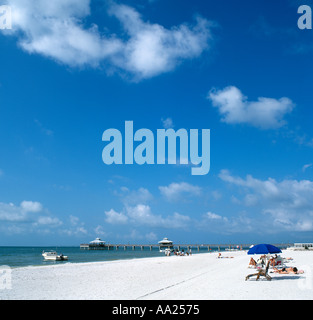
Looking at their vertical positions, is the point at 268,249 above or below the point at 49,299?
above

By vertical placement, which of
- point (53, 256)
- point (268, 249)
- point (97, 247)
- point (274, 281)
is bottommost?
point (97, 247)
